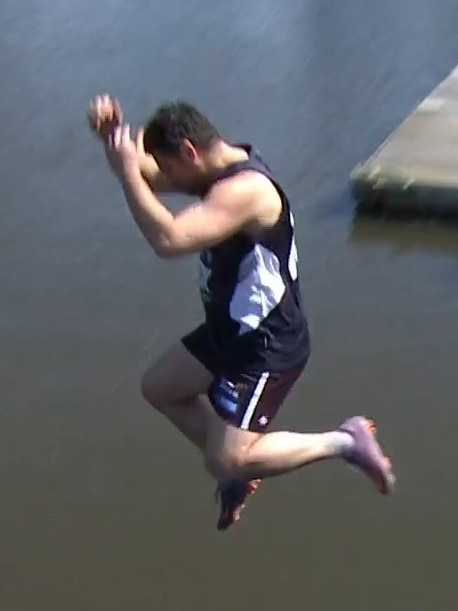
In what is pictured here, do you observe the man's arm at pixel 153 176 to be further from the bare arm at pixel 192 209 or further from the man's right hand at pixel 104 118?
the man's right hand at pixel 104 118

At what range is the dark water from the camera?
3930 mm

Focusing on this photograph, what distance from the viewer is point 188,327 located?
506 centimetres

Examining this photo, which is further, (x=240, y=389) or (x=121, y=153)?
(x=240, y=389)

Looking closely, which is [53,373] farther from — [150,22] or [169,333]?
[150,22]

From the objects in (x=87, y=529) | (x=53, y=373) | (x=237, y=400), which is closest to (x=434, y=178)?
(x=53, y=373)

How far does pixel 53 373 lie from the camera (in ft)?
15.9

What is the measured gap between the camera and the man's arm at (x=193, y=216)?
2797mm

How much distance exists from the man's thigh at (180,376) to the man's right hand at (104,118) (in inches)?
24.9

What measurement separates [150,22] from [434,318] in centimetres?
435

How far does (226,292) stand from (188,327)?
1997mm

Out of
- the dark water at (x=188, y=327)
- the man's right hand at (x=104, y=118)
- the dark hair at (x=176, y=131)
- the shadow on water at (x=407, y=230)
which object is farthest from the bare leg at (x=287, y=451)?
the shadow on water at (x=407, y=230)

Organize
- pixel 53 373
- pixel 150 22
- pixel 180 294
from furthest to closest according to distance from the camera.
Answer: pixel 150 22
pixel 180 294
pixel 53 373

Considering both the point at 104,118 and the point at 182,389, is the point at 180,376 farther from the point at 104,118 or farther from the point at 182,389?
the point at 104,118

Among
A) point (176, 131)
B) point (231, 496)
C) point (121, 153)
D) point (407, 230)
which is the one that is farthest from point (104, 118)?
point (407, 230)
